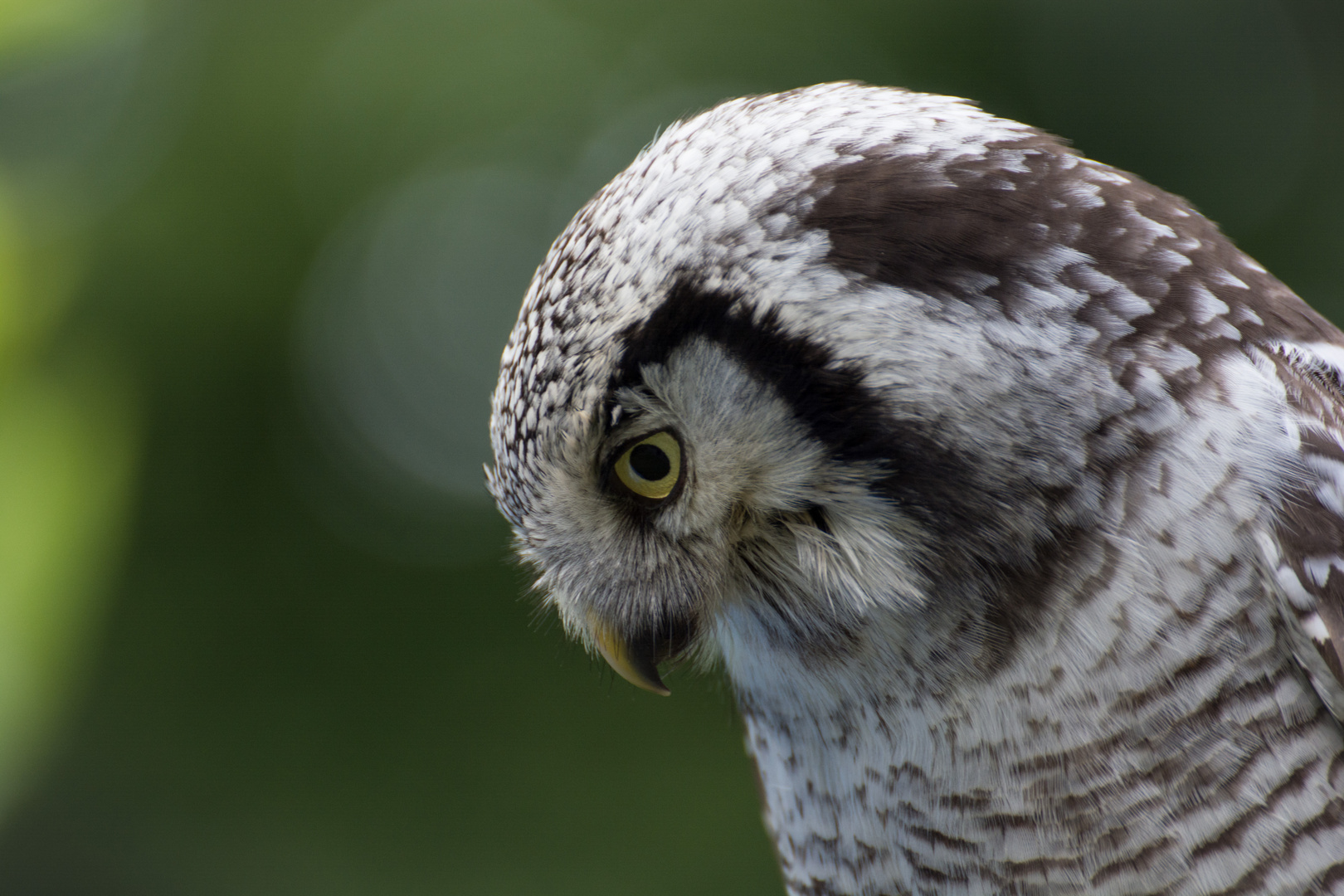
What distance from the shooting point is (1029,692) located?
965mm

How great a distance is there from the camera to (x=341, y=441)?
13.6ft

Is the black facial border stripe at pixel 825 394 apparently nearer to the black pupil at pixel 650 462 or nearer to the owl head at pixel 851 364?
the owl head at pixel 851 364

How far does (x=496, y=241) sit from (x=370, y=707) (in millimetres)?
2206

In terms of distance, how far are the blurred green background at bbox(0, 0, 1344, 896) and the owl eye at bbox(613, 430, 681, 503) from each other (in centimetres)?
239

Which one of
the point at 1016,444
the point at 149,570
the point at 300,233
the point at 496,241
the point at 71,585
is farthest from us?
the point at 496,241

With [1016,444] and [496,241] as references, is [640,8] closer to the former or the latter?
[496,241]

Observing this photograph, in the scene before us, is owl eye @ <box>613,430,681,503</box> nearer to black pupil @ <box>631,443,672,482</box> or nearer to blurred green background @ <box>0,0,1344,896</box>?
black pupil @ <box>631,443,672,482</box>

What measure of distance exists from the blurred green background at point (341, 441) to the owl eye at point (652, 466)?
2.39 m

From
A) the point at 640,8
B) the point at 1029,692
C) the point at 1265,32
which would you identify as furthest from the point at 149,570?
the point at 1265,32

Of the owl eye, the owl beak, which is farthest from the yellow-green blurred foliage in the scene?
the owl eye

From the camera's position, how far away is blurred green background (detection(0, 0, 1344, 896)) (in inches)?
139

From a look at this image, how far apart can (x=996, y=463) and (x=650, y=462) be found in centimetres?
35

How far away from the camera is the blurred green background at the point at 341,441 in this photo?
353 cm

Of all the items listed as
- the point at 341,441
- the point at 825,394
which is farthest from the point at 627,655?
the point at 341,441
